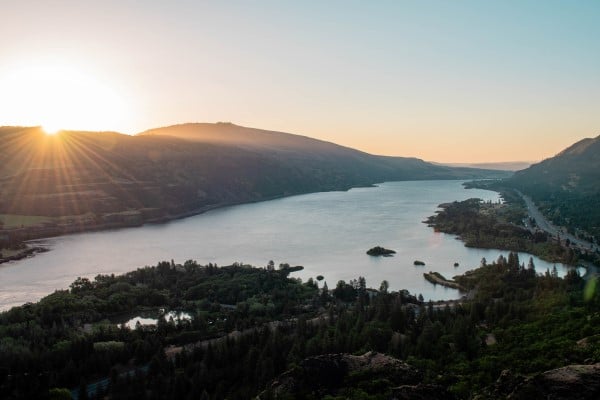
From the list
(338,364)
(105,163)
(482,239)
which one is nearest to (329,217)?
(482,239)

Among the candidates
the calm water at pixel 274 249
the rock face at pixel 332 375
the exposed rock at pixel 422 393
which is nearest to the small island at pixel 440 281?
the calm water at pixel 274 249

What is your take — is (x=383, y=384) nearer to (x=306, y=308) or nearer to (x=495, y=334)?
(x=495, y=334)

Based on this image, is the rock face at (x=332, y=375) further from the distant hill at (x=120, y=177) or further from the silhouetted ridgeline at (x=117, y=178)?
the distant hill at (x=120, y=177)

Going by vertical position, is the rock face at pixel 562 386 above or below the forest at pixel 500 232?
above

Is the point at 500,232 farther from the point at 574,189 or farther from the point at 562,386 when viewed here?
the point at 574,189

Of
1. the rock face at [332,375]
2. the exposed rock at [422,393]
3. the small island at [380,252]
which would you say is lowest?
the small island at [380,252]

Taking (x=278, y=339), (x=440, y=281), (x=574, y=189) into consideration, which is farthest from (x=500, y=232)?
(x=574, y=189)

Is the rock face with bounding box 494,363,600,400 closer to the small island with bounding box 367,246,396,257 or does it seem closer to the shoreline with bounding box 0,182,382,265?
the small island with bounding box 367,246,396,257
